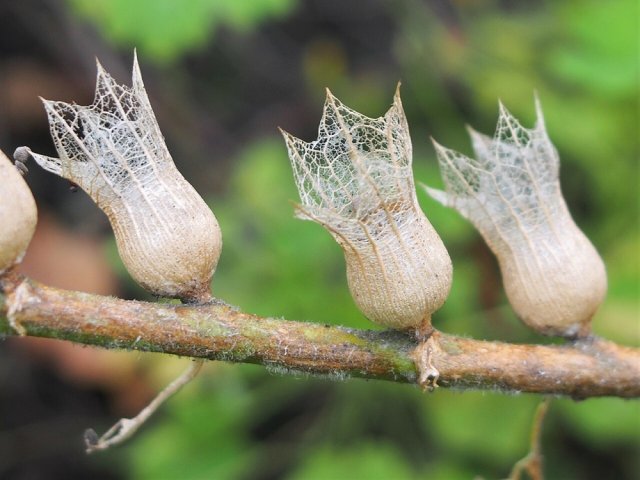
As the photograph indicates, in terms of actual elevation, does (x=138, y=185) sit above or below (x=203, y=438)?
above

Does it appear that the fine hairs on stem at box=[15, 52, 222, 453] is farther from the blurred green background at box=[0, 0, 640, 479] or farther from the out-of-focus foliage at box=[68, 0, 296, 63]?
the out-of-focus foliage at box=[68, 0, 296, 63]

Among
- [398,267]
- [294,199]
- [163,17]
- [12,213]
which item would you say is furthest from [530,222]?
[163,17]

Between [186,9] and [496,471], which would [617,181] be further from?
[186,9]

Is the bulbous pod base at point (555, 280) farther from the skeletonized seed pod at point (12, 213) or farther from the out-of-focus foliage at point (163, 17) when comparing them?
the out-of-focus foliage at point (163, 17)

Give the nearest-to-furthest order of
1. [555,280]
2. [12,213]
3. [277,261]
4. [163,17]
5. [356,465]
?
[12,213]
[555,280]
[356,465]
[277,261]
[163,17]

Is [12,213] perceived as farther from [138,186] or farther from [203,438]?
[203,438]

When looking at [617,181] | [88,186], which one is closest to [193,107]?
[617,181]
